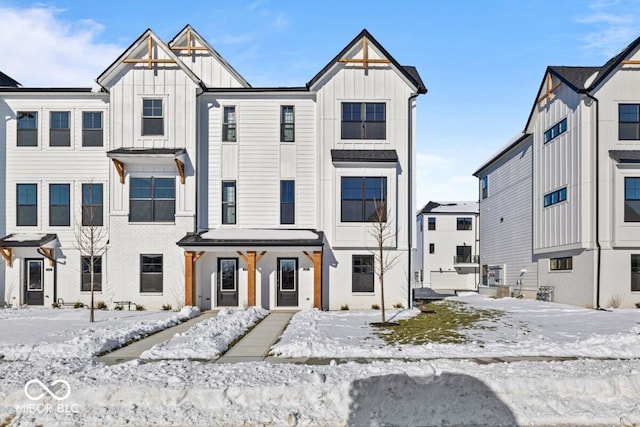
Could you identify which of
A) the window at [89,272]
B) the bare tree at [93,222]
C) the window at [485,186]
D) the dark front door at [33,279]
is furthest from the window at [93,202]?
the window at [485,186]

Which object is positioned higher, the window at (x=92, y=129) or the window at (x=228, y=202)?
the window at (x=92, y=129)

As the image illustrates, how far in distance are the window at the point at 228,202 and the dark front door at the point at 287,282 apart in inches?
115

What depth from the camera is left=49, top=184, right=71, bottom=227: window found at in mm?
22495

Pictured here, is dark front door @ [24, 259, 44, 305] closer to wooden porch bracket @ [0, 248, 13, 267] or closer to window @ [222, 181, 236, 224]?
wooden porch bracket @ [0, 248, 13, 267]

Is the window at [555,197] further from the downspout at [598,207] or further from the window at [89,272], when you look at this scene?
the window at [89,272]

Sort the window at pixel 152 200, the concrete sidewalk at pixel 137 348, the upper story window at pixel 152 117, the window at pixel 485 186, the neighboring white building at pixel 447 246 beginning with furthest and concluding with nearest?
1. the neighboring white building at pixel 447 246
2. the window at pixel 485 186
3. the upper story window at pixel 152 117
4. the window at pixel 152 200
5. the concrete sidewalk at pixel 137 348

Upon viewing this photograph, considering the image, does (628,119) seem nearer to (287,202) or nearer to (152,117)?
(287,202)

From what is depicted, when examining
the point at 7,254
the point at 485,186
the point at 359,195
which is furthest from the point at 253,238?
the point at 485,186

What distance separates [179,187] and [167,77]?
15.9ft

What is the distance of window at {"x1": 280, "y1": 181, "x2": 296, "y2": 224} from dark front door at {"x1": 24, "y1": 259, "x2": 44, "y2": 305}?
1087 centimetres

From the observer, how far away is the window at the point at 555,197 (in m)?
Result: 24.6

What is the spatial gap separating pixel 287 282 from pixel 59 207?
10.7 metres

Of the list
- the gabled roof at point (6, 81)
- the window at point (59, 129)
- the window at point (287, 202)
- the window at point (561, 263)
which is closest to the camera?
the window at point (287, 202)

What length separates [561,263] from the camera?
2544 cm
